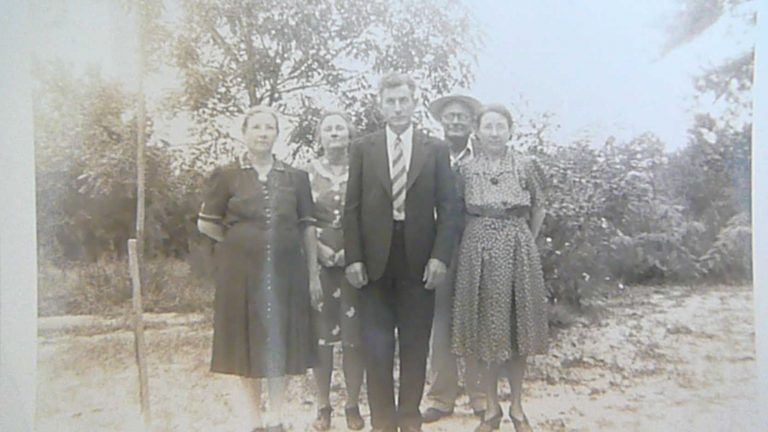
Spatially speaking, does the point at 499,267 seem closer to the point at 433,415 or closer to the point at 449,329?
the point at 449,329

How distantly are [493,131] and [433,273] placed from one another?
426 mm

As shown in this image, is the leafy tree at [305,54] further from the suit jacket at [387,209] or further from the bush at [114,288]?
the bush at [114,288]

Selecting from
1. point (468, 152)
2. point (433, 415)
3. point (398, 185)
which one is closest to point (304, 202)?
Answer: point (398, 185)

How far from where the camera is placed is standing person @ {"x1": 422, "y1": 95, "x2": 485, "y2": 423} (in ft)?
7.09

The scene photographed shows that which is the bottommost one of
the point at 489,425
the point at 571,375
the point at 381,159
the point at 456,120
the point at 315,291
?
the point at 489,425

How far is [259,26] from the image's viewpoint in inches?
83.9

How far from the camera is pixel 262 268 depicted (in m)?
2.13

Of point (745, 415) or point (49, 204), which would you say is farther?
point (745, 415)

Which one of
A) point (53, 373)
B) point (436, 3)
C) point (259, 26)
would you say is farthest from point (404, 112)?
point (53, 373)

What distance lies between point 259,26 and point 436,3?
1.60 feet

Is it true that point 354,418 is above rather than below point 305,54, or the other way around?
below

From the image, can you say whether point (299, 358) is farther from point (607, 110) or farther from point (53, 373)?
point (607, 110)

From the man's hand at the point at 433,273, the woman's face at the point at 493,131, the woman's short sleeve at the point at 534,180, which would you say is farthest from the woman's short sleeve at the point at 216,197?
the woman's short sleeve at the point at 534,180

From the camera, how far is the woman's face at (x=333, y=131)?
→ 2145 millimetres
